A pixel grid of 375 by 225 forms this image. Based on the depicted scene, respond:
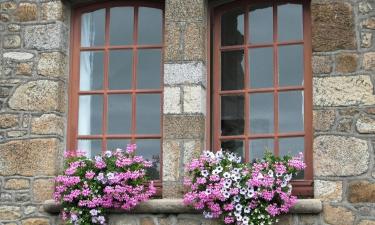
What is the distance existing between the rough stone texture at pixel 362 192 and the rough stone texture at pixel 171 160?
140cm

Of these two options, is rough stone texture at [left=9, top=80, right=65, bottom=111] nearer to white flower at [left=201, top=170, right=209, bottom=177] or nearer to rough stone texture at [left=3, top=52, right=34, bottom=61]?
rough stone texture at [left=3, top=52, right=34, bottom=61]

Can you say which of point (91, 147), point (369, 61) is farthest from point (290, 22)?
point (91, 147)

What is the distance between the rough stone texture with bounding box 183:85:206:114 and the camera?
5.67 meters

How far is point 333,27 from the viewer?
5457mm

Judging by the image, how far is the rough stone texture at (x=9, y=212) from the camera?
5871 millimetres

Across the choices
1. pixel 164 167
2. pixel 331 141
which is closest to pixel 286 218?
pixel 331 141

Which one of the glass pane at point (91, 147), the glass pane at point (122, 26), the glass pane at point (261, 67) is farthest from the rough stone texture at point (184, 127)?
the glass pane at point (122, 26)

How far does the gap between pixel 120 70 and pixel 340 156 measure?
6.86 feet

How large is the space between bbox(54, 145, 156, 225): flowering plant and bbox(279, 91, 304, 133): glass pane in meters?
1.17

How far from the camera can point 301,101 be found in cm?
571

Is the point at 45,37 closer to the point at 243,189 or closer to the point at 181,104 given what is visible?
the point at 181,104

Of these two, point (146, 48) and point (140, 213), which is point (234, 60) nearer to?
point (146, 48)

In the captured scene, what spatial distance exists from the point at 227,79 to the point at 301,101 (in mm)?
677

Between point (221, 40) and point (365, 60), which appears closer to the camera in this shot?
point (365, 60)
